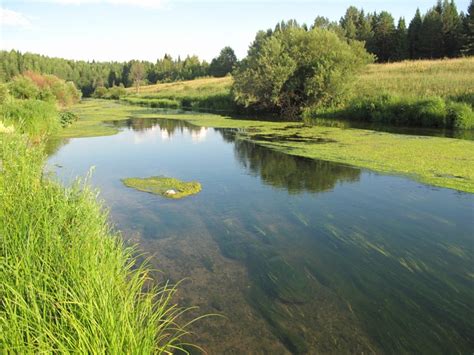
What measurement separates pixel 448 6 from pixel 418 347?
62465mm

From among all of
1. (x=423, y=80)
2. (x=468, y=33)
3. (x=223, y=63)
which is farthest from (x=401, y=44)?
(x=223, y=63)

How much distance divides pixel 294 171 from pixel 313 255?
5.95 meters

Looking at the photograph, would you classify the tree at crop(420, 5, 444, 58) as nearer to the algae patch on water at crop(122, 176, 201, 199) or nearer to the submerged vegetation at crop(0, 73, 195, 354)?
the algae patch on water at crop(122, 176, 201, 199)

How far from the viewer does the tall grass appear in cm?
282

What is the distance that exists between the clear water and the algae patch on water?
328 mm

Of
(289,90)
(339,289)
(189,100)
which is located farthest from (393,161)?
(189,100)

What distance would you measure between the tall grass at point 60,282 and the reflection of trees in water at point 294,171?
6297 millimetres

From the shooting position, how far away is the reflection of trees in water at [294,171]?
1067 cm

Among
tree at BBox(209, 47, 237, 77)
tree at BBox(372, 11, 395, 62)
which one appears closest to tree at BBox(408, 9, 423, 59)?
tree at BBox(372, 11, 395, 62)

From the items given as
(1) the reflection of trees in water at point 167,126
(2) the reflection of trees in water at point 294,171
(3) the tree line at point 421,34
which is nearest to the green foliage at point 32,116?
(1) the reflection of trees in water at point 167,126

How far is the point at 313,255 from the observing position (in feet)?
21.0

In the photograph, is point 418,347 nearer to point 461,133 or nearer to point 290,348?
point 290,348

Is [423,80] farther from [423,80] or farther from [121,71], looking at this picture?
[121,71]

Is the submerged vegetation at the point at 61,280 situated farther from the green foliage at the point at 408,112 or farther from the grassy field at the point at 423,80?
the grassy field at the point at 423,80
